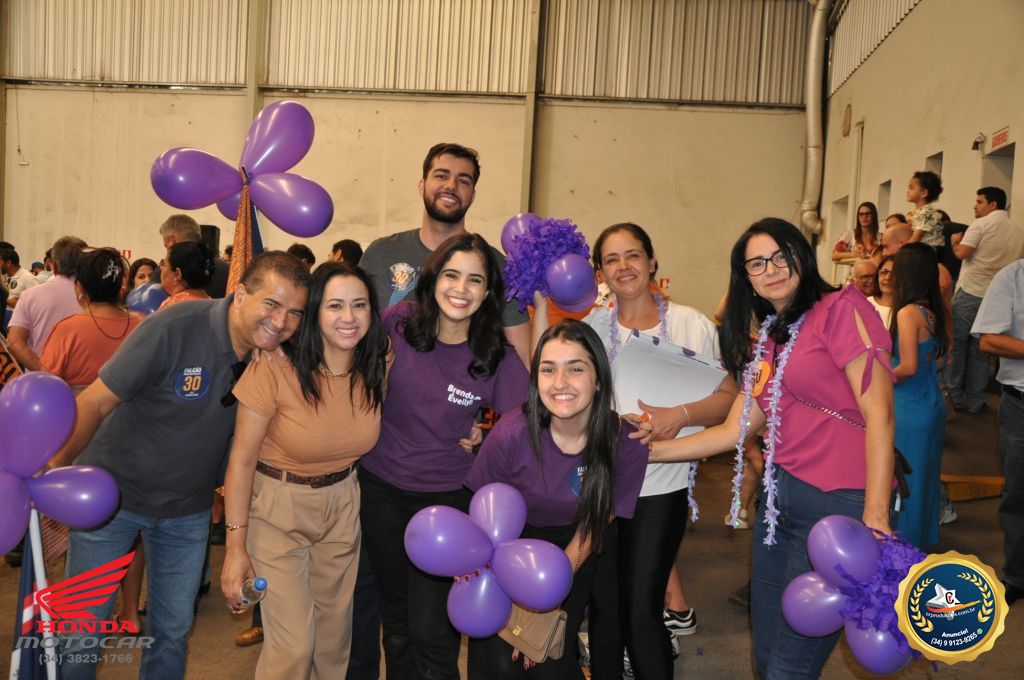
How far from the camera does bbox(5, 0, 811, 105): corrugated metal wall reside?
12.3 m

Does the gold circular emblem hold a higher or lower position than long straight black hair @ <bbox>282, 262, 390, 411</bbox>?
lower

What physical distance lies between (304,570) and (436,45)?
11238 mm

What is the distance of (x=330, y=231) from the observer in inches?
517

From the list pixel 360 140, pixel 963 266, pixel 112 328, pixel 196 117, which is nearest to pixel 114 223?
pixel 196 117

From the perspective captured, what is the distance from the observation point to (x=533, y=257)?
2.95m

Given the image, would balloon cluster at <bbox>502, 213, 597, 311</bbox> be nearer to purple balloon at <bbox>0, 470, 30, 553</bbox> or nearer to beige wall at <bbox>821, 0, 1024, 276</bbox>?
purple balloon at <bbox>0, 470, 30, 553</bbox>

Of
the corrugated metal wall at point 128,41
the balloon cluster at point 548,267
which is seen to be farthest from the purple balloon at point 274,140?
the corrugated metal wall at point 128,41

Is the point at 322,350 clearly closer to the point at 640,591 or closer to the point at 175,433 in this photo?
the point at 175,433

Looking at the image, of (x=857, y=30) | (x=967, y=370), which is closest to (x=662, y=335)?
(x=967, y=370)

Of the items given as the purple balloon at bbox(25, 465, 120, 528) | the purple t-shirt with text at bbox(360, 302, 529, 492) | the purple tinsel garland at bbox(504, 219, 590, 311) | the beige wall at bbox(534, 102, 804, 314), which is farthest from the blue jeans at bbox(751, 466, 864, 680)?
the beige wall at bbox(534, 102, 804, 314)

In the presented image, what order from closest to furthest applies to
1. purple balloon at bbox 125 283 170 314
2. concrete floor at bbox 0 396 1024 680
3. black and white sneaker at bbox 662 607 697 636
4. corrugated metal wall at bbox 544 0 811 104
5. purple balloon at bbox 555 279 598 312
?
purple balloon at bbox 555 279 598 312
concrete floor at bbox 0 396 1024 680
black and white sneaker at bbox 662 607 697 636
purple balloon at bbox 125 283 170 314
corrugated metal wall at bbox 544 0 811 104

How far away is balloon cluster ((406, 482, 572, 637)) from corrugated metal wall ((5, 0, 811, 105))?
11079mm

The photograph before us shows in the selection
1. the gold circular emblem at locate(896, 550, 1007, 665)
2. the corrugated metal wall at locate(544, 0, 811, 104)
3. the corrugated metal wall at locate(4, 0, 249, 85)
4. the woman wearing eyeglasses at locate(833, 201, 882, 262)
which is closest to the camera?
the gold circular emblem at locate(896, 550, 1007, 665)

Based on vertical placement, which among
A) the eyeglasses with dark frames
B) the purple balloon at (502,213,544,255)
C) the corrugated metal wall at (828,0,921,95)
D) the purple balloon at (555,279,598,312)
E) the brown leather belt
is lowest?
the brown leather belt
